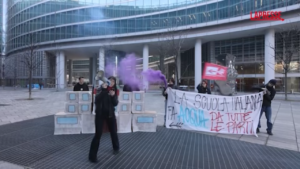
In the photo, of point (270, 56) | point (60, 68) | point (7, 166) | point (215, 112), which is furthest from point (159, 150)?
point (60, 68)

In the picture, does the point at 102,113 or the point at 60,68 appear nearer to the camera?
the point at 102,113

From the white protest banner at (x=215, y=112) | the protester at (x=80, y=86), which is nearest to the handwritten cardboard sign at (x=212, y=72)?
the white protest banner at (x=215, y=112)

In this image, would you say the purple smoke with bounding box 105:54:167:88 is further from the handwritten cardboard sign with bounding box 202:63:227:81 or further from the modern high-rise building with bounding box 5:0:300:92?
the modern high-rise building with bounding box 5:0:300:92

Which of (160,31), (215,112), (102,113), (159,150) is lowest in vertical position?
(159,150)

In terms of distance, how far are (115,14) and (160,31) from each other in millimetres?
10481

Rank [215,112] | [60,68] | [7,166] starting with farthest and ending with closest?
[60,68], [215,112], [7,166]

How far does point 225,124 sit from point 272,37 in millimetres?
25037

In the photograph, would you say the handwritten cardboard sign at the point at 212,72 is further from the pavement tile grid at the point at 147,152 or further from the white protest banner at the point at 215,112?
the pavement tile grid at the point at 147,152

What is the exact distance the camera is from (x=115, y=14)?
35.3 m

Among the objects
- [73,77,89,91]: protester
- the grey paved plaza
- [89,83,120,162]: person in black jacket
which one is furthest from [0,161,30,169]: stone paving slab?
[73,77,89,91]: protester

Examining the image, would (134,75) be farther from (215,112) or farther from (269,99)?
(269,99)

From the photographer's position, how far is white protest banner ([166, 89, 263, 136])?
612cm

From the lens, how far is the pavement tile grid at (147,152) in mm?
3848

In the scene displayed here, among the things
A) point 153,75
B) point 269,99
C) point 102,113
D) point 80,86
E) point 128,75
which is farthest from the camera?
point 153,75
